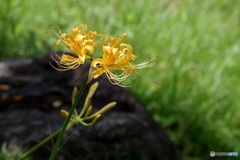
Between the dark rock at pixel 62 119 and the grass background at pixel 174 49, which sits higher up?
the grass background at pixel 174 49

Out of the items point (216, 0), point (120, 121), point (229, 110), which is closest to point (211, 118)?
point (229, 110)

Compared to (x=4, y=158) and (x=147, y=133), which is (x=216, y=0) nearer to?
(x=147, y=133)

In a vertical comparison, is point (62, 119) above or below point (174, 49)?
below

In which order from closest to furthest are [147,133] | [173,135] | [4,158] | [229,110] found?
[4,158]
[147,133]
[173,135]
[229,110]

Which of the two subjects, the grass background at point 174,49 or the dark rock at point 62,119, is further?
the grass background at point 174,49

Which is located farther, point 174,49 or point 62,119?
point 174,49
